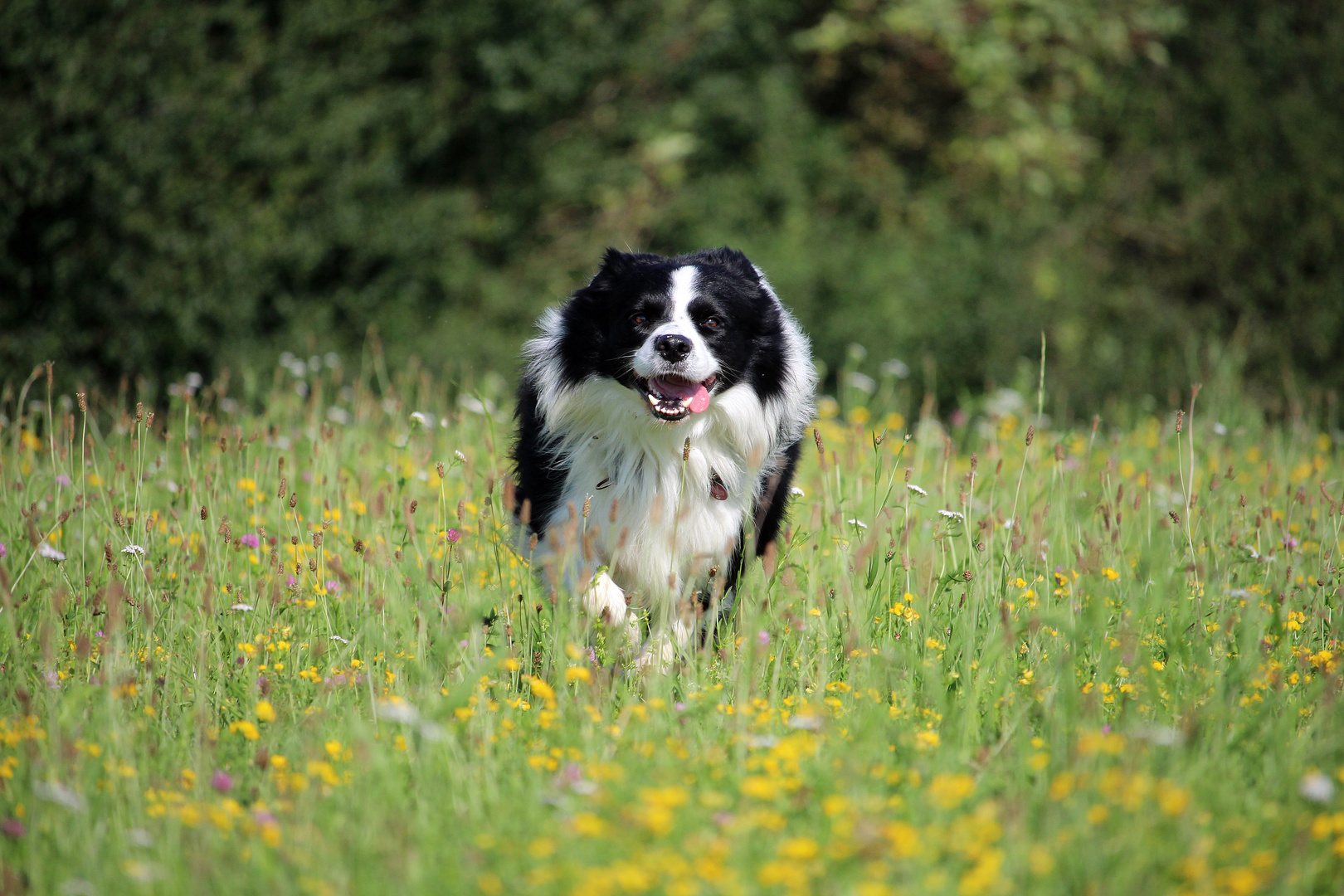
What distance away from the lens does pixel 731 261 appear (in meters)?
4.14

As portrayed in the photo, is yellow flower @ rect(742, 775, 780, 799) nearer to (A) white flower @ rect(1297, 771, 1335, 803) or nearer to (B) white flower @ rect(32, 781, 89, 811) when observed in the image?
(A) white flower @ rect(1297, 771, 1335, 803)

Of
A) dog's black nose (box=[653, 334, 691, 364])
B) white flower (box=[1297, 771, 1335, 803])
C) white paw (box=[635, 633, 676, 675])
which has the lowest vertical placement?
white paw (box=[635, 633, 676, 675])

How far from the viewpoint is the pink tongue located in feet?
12.1

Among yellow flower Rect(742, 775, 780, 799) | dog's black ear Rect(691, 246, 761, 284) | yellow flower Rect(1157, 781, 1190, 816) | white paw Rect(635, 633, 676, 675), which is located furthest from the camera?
dog's black ear Rect(691, 246, 761, 284)

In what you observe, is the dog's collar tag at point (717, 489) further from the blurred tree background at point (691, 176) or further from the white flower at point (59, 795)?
the blurred tree background at point (691, 176)

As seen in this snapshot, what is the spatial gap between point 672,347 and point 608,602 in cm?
83

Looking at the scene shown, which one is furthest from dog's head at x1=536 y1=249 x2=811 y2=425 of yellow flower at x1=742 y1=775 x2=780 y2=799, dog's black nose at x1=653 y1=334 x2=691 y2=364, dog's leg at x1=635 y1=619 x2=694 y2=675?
yellow flower at x1=742 y1=775 x2=780 y2=799

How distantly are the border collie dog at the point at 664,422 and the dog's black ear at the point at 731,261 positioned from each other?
2cm

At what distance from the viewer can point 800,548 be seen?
4277 mm

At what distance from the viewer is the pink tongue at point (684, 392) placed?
3.70 metres

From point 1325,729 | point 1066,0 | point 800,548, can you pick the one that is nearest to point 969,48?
point 1066,0

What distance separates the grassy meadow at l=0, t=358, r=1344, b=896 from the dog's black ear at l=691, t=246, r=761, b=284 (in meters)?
0.88

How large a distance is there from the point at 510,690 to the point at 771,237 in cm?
776

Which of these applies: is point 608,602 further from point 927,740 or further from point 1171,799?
point 1171,799
